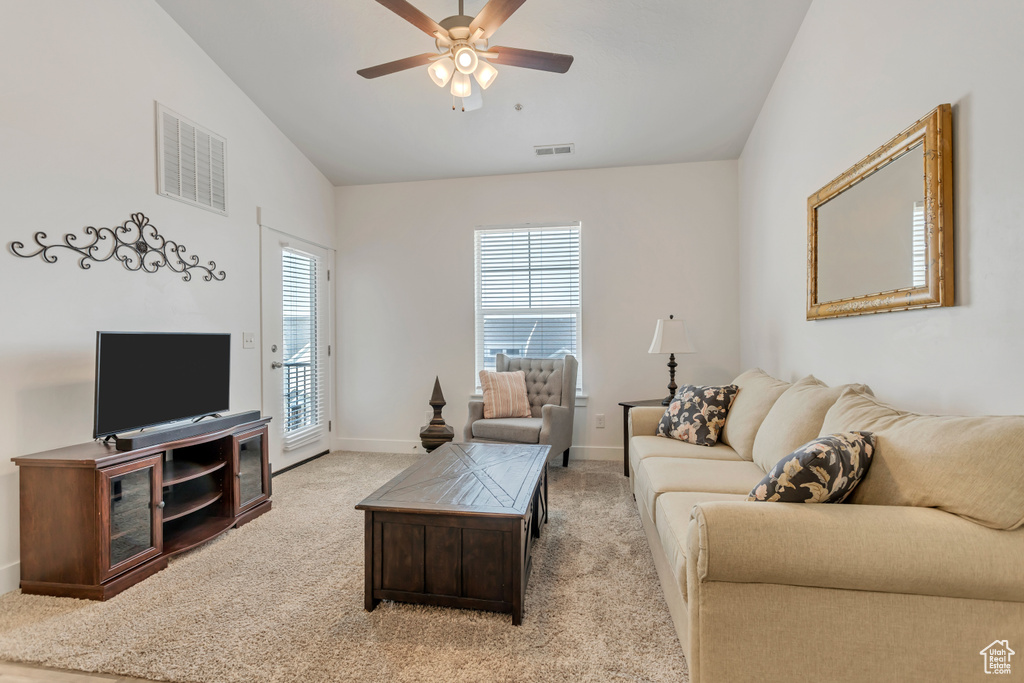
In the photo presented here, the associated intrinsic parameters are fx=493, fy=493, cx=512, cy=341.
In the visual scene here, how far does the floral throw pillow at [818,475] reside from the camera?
1404 mm

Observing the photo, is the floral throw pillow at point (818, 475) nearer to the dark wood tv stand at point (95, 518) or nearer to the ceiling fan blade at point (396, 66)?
the ceiling fan blade at point (396, 66)

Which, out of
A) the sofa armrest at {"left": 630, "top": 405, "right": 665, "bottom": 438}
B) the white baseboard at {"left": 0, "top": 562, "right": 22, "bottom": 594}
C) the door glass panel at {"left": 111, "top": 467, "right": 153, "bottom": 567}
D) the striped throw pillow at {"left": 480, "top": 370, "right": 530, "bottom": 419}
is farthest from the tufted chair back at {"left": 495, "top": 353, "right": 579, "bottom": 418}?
the white baseboard at {"left": 0, "top": 562, "right": 22, "bottom": 594}

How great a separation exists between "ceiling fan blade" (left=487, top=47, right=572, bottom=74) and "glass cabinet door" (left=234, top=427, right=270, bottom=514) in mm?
2594

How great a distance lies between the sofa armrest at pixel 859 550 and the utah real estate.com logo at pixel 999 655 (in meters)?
0.12

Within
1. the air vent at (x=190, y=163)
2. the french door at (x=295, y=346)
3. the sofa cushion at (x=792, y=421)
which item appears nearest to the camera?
the sofa cushion at (x=792, y=421)

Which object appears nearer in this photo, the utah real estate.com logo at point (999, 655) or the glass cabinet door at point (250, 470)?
the utah real estate.com logo at point (999, 655)

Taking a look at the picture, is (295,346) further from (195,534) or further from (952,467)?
(952,467)

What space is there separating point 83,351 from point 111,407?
0.49 meters

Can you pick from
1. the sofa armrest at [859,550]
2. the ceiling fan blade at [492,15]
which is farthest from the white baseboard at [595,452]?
the ceiling fan blade at [492,15]

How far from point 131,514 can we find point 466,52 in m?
2.68

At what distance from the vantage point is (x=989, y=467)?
49.0 inches

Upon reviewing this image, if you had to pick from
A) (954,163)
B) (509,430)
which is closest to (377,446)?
(509,430)

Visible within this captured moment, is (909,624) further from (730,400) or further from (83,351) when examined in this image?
(83,351)

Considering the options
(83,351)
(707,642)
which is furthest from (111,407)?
(707,642)
